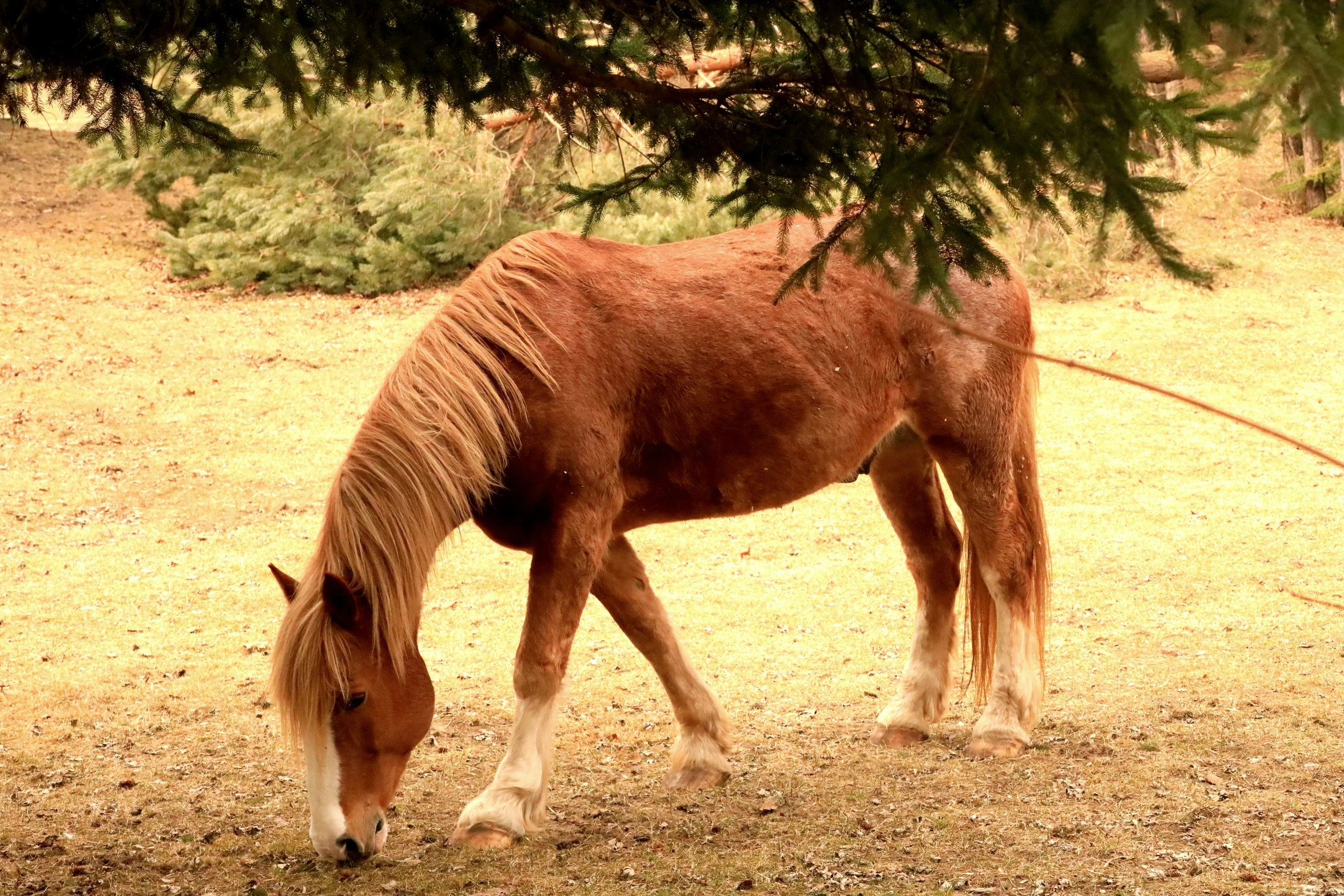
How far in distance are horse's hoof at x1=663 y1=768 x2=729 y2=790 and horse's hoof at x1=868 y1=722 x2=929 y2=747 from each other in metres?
0.70

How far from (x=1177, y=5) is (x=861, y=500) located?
288 inches

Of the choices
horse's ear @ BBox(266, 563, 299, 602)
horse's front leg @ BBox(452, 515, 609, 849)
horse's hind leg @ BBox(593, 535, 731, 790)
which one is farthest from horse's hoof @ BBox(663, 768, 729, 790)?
horse's ear @ BBox(266, 563, 299, 602)

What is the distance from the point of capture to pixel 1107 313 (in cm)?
1248

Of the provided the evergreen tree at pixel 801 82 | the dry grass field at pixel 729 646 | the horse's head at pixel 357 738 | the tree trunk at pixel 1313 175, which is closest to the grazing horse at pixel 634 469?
the horse's head at pixel 357 738

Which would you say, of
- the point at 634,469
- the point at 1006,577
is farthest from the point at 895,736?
the point at 634,469

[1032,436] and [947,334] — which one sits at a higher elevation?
[947,334]

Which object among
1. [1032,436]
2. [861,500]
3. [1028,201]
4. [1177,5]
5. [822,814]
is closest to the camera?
[1177,5]

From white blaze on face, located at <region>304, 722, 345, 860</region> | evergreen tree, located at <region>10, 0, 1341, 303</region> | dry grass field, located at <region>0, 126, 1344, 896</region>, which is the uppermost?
evergreen tree, located at <region>10, 0, 1341, 303</region>

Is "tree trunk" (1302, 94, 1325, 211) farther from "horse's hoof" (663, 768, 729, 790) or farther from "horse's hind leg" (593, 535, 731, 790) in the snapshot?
"horse's hoof" (663, 768, 729, 790)

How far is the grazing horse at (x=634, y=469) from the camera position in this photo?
140 inches

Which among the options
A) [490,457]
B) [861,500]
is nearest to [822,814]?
[490,457]

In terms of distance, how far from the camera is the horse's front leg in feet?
12.7

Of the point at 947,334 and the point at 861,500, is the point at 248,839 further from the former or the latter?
the point at 861,500

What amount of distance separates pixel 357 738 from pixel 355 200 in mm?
11763
